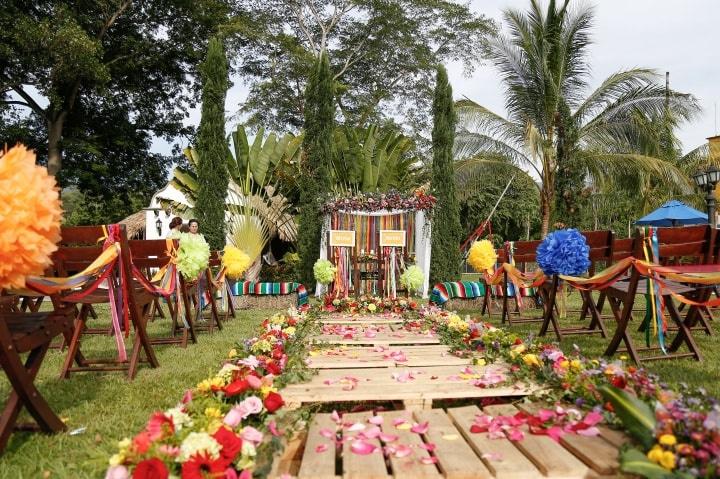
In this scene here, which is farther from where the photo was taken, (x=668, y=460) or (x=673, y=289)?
(x=673, y=289)

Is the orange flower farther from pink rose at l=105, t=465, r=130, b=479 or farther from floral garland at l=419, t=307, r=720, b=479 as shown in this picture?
floral garland at l=419, t=307, r=720, b=479

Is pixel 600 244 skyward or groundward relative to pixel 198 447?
skyward

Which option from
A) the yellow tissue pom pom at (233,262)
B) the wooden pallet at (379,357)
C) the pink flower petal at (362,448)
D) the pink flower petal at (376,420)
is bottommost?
the wooden pallet at (379,357)

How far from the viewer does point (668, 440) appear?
1858 millimetres

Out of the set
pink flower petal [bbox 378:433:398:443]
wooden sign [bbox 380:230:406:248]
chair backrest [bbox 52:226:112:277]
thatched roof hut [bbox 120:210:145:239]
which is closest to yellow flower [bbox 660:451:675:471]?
pink flower petal [bbox 378:433:398:443]

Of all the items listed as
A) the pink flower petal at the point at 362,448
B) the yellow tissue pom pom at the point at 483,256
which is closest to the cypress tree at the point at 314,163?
the yellow tissue pom pom at the point at 483,256

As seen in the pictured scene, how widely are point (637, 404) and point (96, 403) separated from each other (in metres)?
3.29

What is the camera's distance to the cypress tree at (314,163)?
13.1m

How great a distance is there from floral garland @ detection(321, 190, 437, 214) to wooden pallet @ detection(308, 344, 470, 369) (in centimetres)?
699

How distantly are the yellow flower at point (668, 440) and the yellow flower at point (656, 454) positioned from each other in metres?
0.03

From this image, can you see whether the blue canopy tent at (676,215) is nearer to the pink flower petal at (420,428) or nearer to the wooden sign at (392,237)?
the wooden sign at (392,237)

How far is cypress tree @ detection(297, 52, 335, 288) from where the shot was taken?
1311 centimetres

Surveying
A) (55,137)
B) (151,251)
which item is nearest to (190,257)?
Result: (151,251)

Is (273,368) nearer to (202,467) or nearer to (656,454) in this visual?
(202,467)
